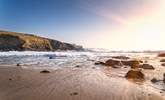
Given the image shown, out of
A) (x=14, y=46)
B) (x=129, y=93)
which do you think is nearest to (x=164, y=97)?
(x=129, y=93)

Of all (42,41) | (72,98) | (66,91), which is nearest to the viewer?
(72,98)

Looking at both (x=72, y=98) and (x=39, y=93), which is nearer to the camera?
(x=72, y=98)

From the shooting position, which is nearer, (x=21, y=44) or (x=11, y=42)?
(x=11, y=42)

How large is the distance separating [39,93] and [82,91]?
1.70 m

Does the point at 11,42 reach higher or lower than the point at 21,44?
higher

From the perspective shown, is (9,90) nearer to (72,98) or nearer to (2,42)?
(72,98)

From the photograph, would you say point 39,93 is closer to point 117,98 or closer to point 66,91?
point 66,91

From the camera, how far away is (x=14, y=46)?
66.5 meters

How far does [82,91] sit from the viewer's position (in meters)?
8.02

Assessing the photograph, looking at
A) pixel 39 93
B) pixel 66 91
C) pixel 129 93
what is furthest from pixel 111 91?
pixel 39 93

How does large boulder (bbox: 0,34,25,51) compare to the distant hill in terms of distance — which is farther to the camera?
large boulder (bbox: 0,34,25,51)

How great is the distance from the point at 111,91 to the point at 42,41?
258 ft

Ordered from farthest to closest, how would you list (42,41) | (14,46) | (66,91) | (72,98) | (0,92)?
(42,41)
(14,46)
(66,91)
(0,92)
(72,98)

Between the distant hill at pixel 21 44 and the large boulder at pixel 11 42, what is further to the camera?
the large boulder at pixel 11 42
